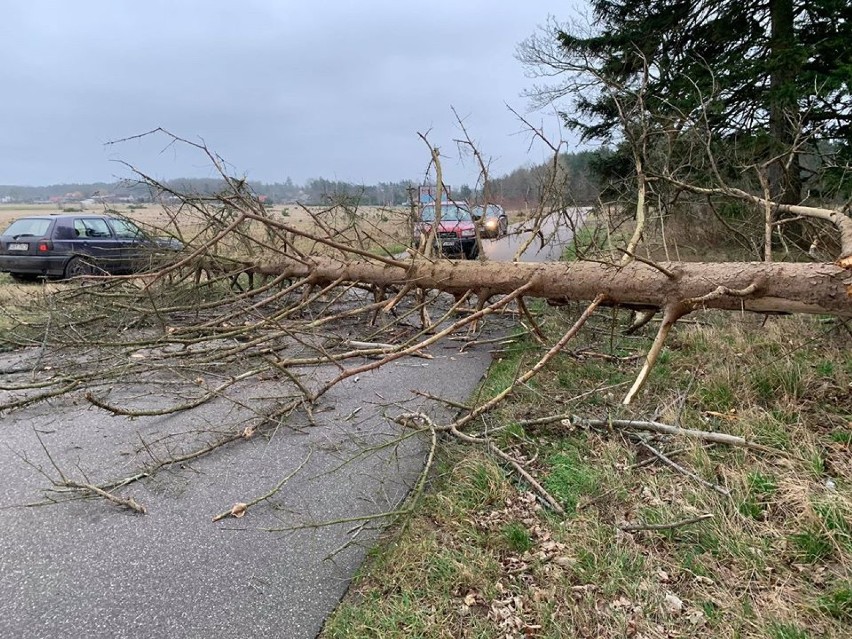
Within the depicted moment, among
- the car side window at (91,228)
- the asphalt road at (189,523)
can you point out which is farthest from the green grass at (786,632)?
the car side window at (91,228)

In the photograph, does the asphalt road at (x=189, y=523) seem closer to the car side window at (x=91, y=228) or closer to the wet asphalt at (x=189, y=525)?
the wet asphalt at (x=189, y=525)

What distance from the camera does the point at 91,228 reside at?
1016 centimetres

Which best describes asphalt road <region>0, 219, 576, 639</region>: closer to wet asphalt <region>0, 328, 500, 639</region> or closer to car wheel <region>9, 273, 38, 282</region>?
wet asphalt <region>0, 328, 500, 639</region>

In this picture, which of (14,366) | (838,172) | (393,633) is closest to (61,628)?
(393,633)

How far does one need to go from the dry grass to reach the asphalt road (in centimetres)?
27

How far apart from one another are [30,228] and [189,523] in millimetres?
9986

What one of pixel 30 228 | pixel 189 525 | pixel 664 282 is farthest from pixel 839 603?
pixel 30 228

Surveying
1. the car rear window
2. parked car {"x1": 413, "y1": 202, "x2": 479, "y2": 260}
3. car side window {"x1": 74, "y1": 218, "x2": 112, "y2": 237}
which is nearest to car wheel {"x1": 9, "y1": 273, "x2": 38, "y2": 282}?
the car rear window

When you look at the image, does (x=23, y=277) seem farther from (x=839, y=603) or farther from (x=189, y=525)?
(x=839, y=603)

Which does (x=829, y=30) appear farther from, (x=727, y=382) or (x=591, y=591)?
(x=591, y=591)

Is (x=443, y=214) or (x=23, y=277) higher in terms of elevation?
(x=443, y=214)

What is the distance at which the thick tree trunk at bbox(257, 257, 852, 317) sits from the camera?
2.74m

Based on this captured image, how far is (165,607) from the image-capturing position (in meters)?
1.92

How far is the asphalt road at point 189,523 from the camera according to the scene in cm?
190
